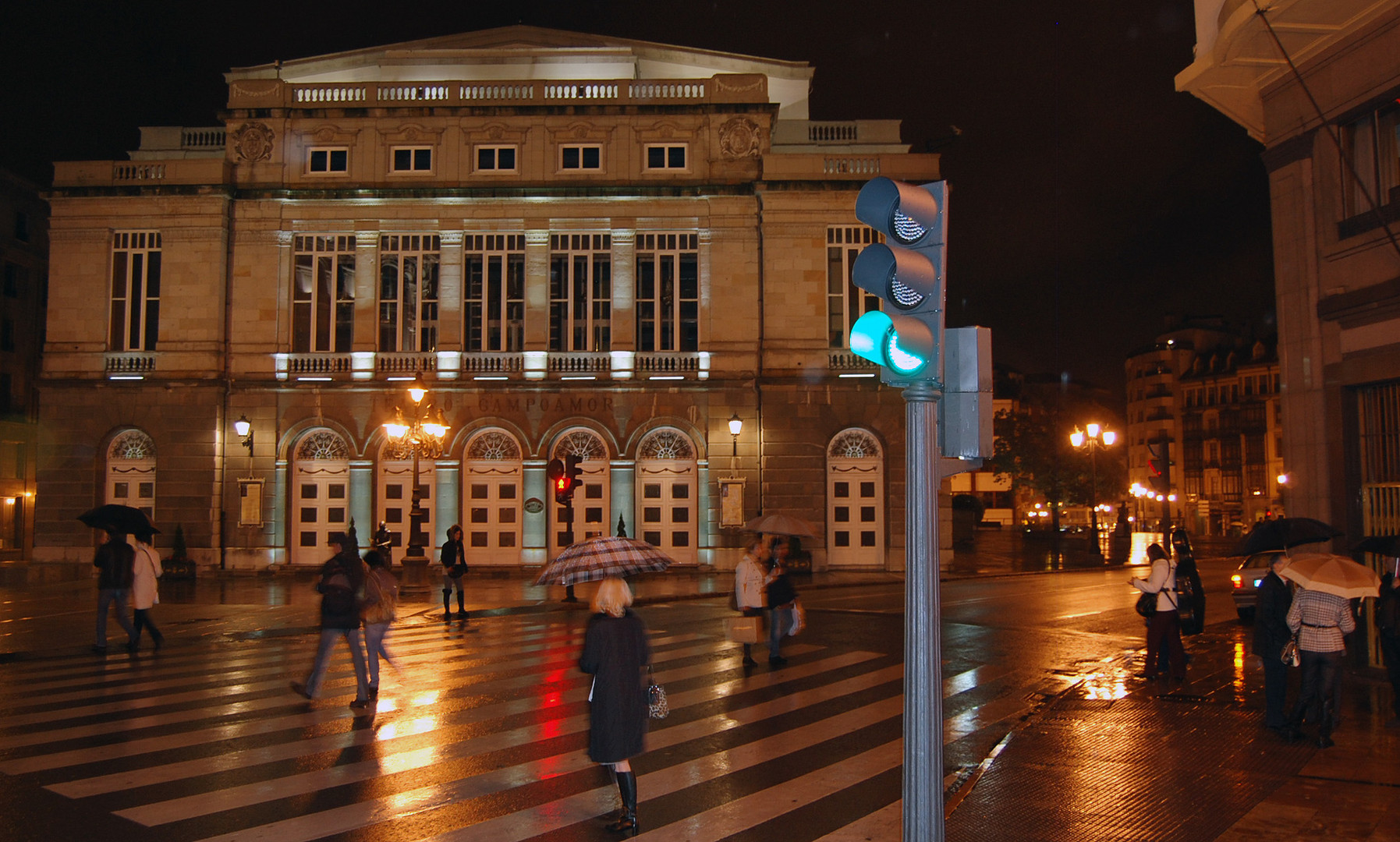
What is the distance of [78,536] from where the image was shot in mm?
30688

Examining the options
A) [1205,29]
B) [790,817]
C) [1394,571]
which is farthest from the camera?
[1205,29]

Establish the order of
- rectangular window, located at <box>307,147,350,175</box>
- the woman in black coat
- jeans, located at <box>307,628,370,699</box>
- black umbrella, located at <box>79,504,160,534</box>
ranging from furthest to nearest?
rectangular window, located at <box>307,147,350,175</box> → black umbrella, located at <box>79,504,160,534</box> → jeans, located at <box>307,628,370,699</box> → the woman in black coat

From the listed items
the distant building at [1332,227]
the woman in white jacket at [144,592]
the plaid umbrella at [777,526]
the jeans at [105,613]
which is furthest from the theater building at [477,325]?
the distant building at [1332,227]

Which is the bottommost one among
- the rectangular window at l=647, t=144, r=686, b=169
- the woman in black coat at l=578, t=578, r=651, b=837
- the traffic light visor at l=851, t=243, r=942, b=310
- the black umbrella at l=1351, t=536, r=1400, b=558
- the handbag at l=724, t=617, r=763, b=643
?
the handbag at l=724, t=617, r=763, b=643

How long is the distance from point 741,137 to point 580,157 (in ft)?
18.0

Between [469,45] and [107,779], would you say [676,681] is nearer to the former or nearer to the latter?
[107,779]

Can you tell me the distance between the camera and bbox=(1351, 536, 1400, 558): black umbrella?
35.2ft

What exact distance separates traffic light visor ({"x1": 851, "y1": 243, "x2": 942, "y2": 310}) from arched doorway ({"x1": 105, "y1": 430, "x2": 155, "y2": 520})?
32.6 metres

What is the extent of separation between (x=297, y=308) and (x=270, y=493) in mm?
6266

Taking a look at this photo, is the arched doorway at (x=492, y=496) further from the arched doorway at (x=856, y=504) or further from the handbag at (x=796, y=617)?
the handbag at (x=796, y=617)

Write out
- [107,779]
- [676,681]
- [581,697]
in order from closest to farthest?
[107,779]
[581,697]
[676,681]

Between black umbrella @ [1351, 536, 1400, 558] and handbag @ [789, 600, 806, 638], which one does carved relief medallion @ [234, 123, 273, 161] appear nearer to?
handbag @ [789, 600, 806, 638]

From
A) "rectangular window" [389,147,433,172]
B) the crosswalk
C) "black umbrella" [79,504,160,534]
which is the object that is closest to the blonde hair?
the crosswalk

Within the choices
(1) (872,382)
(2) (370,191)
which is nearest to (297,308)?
(2) (370,191)
